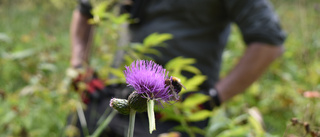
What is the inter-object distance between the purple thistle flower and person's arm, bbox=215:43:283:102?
117 centimetres

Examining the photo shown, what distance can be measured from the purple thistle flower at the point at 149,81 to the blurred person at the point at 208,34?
97 centimetres

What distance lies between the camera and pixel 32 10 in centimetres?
538

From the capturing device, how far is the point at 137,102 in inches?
14.6

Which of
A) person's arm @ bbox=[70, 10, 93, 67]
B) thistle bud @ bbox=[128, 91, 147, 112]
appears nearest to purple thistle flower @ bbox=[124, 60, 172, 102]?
thistle bud @ bbox=[128, 91, 147, 112]

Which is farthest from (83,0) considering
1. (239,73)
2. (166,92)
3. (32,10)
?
(32,10)

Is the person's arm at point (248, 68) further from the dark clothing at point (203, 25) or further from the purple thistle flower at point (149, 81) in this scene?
the purple thistle flower at point (149, 81)

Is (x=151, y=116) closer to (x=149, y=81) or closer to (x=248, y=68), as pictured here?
(x=149, y=81)

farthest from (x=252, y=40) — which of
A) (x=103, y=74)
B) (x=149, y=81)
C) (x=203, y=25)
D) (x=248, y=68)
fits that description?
(x=149, y=81)

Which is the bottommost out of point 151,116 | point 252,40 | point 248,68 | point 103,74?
point 151,116

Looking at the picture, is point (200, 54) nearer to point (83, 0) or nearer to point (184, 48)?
point (184, 48)

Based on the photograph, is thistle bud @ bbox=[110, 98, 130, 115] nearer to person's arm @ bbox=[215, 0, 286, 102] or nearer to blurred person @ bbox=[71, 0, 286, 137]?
blurred person @ bbox=[71, 0, 286, 137]

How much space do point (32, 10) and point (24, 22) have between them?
2.31 ft

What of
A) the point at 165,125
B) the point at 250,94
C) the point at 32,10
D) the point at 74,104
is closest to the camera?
the point at 165,125

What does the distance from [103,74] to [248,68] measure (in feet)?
2.34
